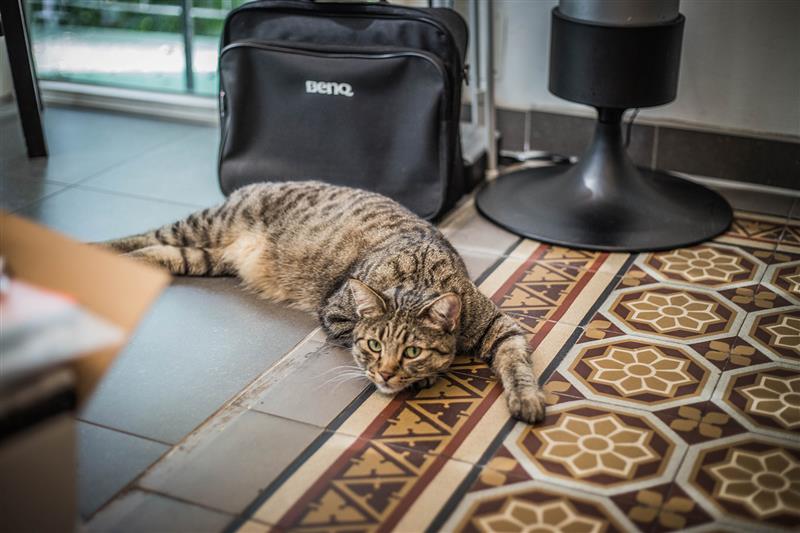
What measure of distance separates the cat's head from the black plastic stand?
2.84 ft

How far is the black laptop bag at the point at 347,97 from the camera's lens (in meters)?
2.71

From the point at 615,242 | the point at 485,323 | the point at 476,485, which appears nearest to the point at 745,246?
the point at 615,242

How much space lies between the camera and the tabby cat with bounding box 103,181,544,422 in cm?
199

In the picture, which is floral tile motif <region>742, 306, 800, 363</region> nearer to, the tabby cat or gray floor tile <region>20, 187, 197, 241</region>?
the tabby cat

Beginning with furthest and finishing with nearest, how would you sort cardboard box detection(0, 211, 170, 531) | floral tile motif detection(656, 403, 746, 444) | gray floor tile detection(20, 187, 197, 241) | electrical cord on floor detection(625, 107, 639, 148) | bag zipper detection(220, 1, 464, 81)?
electrical cord on floor detection(625, 107, 639, 148) < gray floor tile detection(20, 187, 197, 241) < bag zipper detection(220, 1, 464, 81) < floral tile motif detection(656, 403, 746, 444) < cardboard box detection(0, 211, 170, 531)

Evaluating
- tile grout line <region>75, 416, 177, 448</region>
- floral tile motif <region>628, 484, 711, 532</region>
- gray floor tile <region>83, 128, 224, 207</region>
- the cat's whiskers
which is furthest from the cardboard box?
gray floor tile <region>83, 128, 224, 207</region>

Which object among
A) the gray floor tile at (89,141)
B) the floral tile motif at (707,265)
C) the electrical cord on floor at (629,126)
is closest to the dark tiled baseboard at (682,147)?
the electrical cord on floor at (629,126)

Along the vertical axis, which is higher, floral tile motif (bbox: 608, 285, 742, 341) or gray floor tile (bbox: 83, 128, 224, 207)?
gray floor tile (bbox: 83, 128, 224, 207)

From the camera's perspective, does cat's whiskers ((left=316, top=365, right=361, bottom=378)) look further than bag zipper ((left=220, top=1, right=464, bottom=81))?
No

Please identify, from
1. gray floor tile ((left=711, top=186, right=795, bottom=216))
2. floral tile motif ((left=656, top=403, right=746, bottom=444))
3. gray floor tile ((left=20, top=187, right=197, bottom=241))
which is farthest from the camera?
gray floor tile ((left=711, top=186, right=795, bottom=216))

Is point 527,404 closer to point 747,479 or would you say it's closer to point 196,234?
point 747,479

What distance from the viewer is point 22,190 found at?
122 inches

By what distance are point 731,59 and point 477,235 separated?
3.34 ft

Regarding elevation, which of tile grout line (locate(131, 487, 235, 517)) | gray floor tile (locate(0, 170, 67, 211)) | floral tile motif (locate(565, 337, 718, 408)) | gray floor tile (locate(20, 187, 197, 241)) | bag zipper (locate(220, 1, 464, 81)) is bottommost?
floral tile motif (locate(565, 337, 718, 408))
